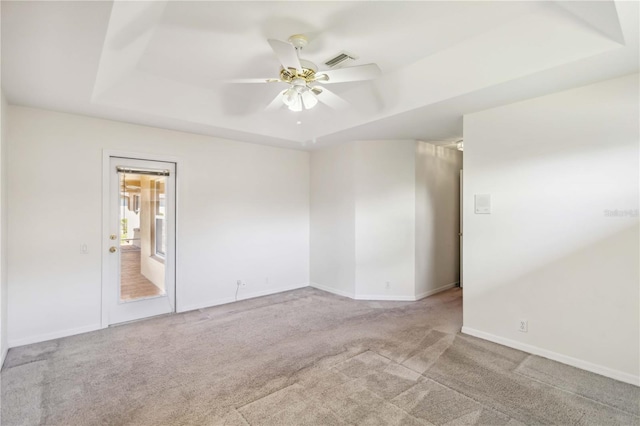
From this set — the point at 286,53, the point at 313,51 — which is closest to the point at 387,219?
the point at 313,51

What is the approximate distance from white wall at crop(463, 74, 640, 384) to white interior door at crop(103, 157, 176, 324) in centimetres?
391

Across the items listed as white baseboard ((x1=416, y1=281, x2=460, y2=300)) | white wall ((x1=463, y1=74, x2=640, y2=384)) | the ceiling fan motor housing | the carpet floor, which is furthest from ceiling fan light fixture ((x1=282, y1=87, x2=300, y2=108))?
white baseboard ((x1=416, y1=281, x2=460, y2=300))

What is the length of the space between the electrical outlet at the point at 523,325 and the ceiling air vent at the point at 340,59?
10.2 ft

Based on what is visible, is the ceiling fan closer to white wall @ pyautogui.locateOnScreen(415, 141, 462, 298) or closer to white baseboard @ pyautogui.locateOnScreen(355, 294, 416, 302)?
white wall @ pyautogui.locateOnScreen(415, 141, 462, 298)

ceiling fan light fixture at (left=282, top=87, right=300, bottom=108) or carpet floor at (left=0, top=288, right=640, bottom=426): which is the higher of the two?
ceiling fan light fixture at (left=282, top=87, right=300, bottom=108)

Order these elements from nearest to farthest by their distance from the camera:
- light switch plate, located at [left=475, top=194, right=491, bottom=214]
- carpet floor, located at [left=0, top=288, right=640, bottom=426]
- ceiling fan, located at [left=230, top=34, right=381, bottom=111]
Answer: carpet floor, located at [left=0, top=288, right=640, bottom=426] < ceiling fan, located at [left=230, top=34, right=381, bottom=111] < light switch plate, located at [left=475, top=194, right=491, bottom=214]

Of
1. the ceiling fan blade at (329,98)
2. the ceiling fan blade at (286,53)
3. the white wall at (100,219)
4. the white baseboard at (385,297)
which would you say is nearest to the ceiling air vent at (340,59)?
the ceiling fan blade at (329,98)

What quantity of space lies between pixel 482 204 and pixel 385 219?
67.8 inches

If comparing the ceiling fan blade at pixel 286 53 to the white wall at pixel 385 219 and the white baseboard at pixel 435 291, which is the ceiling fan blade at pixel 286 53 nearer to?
the white wall at pixel 385 219

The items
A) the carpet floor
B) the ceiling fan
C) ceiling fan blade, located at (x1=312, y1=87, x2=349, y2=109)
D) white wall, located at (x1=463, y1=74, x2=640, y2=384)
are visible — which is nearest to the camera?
the carpet floor

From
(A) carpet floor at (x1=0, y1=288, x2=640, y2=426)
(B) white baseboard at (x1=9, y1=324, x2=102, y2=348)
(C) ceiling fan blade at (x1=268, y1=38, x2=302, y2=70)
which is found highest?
(C) ceiling fan blade at (x1=268, y1=38, x2=302, y2=70)

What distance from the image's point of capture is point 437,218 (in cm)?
532

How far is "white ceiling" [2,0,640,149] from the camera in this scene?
2.04m

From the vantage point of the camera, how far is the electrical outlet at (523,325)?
122 inches
